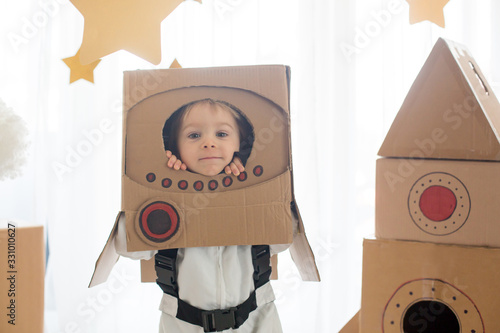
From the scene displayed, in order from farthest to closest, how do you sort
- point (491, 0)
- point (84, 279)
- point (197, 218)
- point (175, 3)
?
point (84, 279) → point (491, 0) → point (175, 3) → point (197, 218)

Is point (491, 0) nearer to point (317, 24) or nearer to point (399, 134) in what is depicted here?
point (317, 24)

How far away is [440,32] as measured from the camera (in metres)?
1.49

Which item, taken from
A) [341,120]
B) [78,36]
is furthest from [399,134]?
[78,36]

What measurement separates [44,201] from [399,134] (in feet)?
3.87

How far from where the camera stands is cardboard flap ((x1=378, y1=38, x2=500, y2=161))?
85 centimetres

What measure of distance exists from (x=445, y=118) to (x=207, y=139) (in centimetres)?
42

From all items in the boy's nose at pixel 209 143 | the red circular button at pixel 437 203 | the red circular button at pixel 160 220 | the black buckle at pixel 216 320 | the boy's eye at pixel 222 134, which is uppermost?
the boy's eye at pixel 222 134

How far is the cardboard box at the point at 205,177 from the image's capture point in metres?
0.88

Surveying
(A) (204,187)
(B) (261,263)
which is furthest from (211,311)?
(A) (204,187)

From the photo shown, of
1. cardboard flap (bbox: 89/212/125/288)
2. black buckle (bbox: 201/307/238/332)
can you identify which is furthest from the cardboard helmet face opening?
black buckle (bbox: 201/307/238/332)

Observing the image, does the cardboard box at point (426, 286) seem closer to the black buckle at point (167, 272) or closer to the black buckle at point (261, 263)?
the black buckle at point (261, 263)

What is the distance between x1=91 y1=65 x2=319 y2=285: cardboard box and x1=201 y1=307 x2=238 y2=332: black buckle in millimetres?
140

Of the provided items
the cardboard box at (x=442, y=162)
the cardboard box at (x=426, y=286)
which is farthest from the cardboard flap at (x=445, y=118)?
the cardboard box at (x=426, y=286)

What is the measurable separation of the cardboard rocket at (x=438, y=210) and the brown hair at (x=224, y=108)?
0.80 ft
